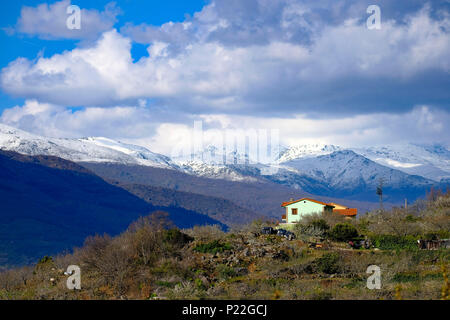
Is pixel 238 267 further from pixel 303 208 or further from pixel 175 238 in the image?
pixel 303 208

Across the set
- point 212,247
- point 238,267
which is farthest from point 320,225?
point 238,267

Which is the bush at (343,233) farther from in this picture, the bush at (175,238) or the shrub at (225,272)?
the shrub at (225,272)

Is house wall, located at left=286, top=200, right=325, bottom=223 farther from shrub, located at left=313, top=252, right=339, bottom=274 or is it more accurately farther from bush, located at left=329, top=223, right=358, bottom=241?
shrub, located at left=313, top=252, right=339, bottom=274

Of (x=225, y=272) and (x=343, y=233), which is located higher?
(x=343, y=233)

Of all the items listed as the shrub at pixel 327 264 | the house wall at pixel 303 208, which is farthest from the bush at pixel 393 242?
the house wall at pixel 303 208

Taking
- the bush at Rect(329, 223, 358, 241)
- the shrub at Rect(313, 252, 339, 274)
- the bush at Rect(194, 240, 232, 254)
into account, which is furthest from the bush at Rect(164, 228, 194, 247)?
the bush at Rect(329, 223, 358, 241)
